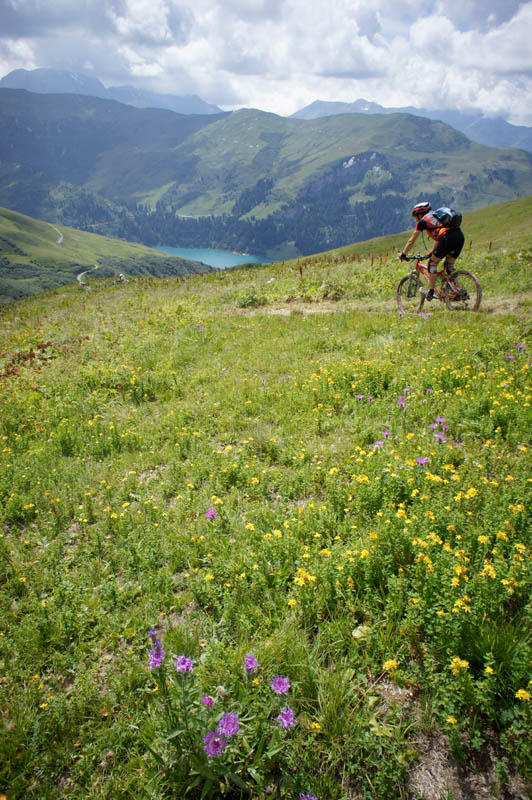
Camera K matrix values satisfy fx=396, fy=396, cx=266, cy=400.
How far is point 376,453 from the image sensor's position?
5887 millimetres

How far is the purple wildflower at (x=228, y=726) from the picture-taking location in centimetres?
256

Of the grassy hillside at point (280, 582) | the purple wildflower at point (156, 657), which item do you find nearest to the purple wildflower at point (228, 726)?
the grassy hillside at point (280, 582)

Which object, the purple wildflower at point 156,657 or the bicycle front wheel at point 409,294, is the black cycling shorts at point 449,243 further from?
the purple wildflower at point 156,657

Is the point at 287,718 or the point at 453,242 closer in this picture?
the point at 287,718

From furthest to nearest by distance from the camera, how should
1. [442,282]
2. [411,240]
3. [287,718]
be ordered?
[442,282] < [411,240] < [287,718]

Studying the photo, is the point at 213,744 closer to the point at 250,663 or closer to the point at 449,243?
the point at 250,663

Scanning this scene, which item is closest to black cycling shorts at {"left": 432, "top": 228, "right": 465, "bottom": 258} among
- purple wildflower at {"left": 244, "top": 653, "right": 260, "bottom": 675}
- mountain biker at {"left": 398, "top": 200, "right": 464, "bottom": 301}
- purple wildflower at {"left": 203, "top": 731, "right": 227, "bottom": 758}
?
mountain biker at {"left": 398, "top": 200, "right": 464, "bottom": 301}

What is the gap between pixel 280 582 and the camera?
425cm

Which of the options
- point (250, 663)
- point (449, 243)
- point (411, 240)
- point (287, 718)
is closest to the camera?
point (287, 718)

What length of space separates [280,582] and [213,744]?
5.98 ft

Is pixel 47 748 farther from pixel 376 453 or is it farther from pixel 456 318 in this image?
pixel 456 318

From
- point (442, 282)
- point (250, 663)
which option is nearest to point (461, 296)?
point (442, 282)

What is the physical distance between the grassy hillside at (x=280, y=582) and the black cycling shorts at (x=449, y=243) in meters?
2.99

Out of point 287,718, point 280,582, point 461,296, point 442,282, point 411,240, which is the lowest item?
point 280,582
